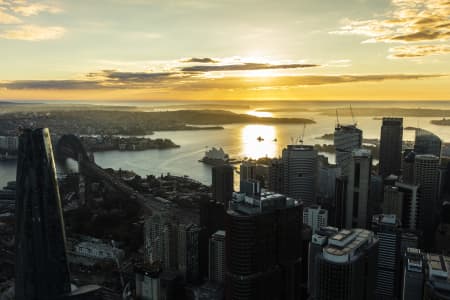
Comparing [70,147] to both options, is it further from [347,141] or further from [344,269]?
[344,269]

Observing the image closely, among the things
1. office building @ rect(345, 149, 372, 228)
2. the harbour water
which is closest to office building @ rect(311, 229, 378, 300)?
office building @ rect(345, 149, 372, 228)

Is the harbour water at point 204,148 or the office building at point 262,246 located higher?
the office building at point 262,246

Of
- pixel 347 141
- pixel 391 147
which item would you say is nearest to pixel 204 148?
pixel 391 147

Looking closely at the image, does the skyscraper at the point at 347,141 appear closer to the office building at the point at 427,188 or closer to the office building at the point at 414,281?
the office building at the point at 427,188

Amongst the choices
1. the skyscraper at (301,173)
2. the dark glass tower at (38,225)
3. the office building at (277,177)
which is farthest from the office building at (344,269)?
the office building at (277,177)

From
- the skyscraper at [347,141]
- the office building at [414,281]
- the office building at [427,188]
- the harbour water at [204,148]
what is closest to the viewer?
the office building at [414,281]

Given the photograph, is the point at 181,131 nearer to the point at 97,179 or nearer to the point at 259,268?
the point at 97,179
